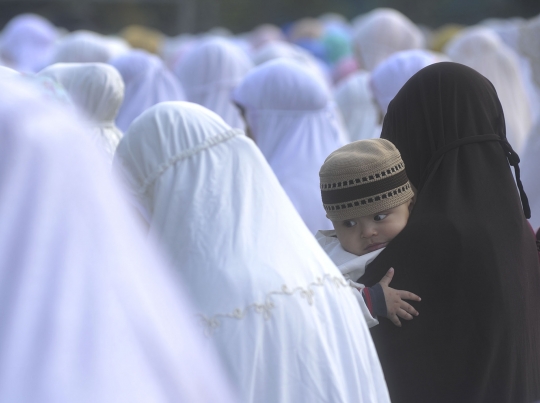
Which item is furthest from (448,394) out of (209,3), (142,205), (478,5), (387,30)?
(478,5)

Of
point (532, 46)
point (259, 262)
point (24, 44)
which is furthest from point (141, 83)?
point (24, 44)

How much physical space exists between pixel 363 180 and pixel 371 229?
14cm

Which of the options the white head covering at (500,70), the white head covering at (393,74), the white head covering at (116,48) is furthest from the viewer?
the white head covering at (116,48)

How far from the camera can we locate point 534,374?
2.17 m

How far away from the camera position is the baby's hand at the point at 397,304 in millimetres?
2092

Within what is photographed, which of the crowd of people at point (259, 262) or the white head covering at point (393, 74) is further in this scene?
the white head covering at point (393, 74)

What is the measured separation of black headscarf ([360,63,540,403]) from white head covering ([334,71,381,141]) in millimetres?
4184

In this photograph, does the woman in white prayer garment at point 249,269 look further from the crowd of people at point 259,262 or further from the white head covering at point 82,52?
the white head covering at point 82,52

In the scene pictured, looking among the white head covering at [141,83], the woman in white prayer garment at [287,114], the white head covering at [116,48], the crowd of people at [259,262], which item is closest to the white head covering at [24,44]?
the white head covering at [116,48]

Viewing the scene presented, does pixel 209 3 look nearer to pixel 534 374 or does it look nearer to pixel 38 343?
Result: pixel 534 374

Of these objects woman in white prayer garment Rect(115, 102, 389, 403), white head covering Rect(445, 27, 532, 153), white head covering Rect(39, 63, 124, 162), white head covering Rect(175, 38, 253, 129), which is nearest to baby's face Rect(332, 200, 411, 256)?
woman in white prayer garment Rect(115, 102, 389, 403)

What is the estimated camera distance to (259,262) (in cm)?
177

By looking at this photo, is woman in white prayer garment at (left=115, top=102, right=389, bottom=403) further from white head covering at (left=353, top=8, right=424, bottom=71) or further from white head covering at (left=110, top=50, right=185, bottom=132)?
white head covering at (left=353, top=8, right=424, bottom=71)

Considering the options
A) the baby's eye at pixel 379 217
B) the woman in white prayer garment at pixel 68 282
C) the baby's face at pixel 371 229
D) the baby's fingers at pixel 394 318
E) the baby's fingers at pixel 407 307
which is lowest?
the baby's fingers at pixel 394 318
